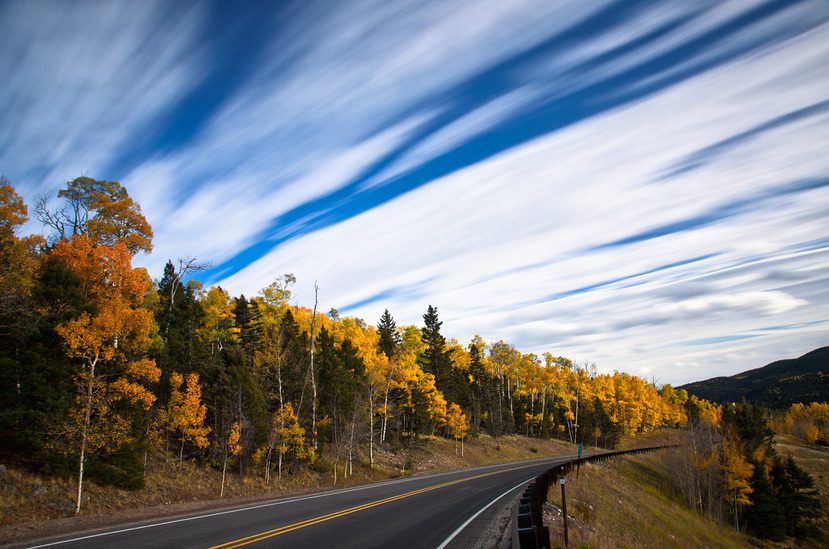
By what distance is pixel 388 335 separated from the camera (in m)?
58.0

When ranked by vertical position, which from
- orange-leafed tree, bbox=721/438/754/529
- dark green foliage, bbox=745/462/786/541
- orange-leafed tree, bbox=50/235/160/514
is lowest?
dark green foliage, bbox=745/462/786/541

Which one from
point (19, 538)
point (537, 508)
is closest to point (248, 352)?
point (19, 538)

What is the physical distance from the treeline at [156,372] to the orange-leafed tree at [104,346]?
0.21 ft

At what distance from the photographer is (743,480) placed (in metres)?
47.2

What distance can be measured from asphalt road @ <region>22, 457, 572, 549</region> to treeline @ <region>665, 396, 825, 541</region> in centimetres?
4205

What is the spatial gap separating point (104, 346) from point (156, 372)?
2.44 meters

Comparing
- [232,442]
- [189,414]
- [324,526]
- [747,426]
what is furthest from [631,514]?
[747,426]

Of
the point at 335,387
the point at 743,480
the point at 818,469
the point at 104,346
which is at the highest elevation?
the point at 104,346

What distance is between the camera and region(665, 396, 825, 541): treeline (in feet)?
155

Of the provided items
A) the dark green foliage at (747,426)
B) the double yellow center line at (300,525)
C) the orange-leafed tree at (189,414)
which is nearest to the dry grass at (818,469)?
the dark green foliage at (747,426)

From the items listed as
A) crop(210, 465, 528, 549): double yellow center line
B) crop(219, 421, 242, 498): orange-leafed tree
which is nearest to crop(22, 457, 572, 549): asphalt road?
crop(210, 465, 528, 549): double yellow center line

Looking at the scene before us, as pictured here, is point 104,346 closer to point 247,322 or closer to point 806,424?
point 247,322

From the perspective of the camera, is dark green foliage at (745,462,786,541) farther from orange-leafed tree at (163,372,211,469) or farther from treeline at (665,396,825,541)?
orange-leafed tree at (163,372,211,469)

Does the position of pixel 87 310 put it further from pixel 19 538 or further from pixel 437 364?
pixel 437 364
